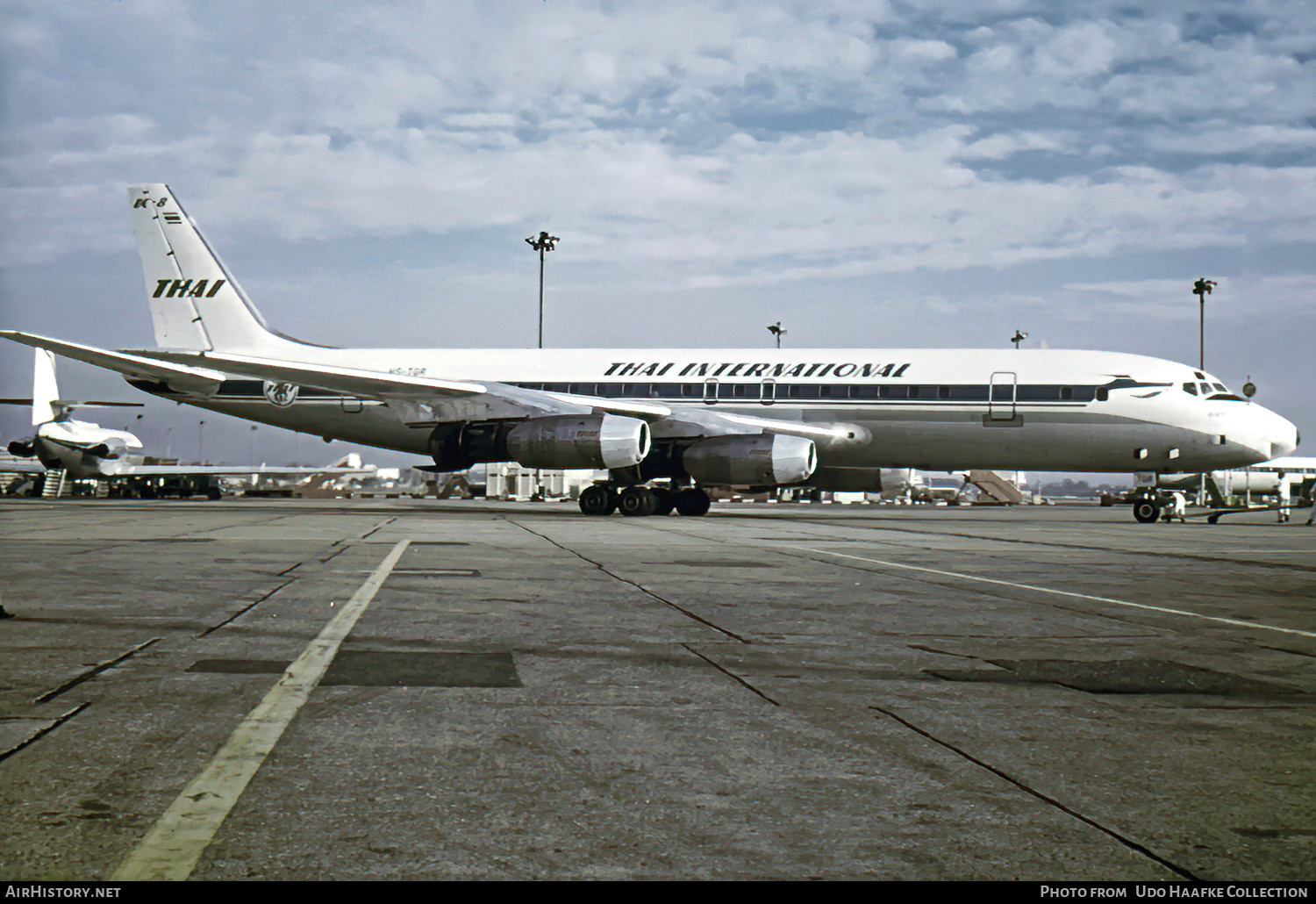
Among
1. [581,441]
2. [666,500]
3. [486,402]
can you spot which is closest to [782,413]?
[666,500]

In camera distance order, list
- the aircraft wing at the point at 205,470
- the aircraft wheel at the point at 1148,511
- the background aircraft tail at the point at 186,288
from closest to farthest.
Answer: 1. the aircraft wheel at the point at 1148,511
2. the background aircraft tail at the point at 186,288
3. the aircraft wing at the point at 205,470

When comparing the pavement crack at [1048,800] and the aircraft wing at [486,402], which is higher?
the aircraft wing at [486,402]

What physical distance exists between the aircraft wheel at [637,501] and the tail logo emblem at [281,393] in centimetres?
905

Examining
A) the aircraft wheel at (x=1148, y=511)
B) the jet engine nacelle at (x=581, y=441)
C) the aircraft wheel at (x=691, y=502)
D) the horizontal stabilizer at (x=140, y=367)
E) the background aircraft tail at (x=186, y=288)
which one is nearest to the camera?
the jet engine nacelle at (x=581, y=441)

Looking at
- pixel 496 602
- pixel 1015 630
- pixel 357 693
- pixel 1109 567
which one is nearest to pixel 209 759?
pixel 357 693

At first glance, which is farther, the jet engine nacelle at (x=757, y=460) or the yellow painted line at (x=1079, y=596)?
the jet engine nacelle at (x=757, y=460)

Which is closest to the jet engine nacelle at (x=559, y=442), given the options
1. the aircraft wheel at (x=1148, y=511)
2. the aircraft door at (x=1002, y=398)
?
the aircraft door at (x=1002, y=398)

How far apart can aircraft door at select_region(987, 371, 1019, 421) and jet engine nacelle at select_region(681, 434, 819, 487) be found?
14.4 ft

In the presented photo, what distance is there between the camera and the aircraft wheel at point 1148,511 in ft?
80.7

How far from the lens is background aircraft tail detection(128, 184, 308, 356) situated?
25750mm

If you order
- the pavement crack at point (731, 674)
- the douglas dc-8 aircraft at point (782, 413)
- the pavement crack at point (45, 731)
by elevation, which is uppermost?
the douglas dc-8 aircraft at point (782, 413)

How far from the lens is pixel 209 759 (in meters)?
2.84

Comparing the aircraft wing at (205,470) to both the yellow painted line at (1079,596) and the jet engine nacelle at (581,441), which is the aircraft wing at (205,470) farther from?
the yellow painted line at (1079,596)

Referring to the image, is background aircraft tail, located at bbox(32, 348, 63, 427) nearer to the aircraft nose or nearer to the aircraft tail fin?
the aircraft tail fin
